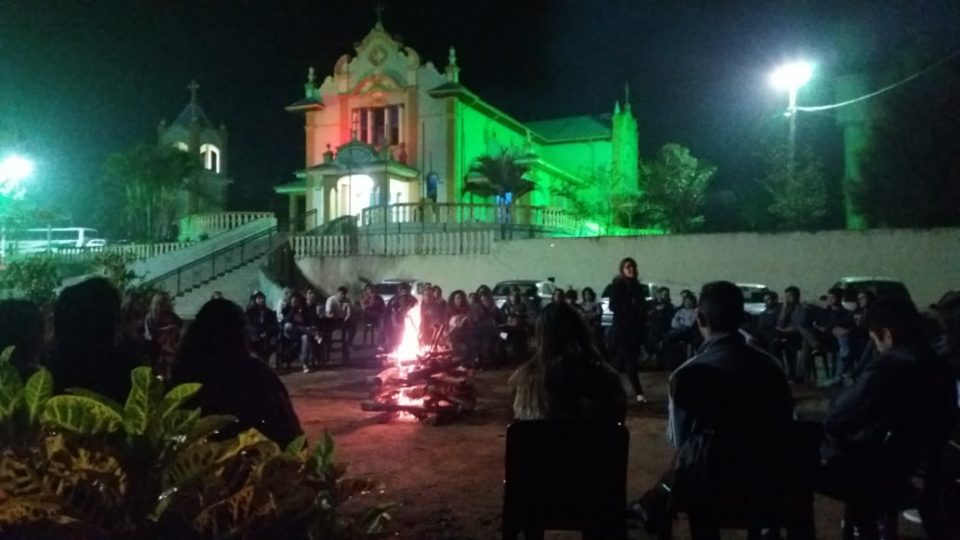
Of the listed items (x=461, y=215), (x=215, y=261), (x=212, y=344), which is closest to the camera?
(x=212, y=344)

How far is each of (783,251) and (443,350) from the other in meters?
13.9

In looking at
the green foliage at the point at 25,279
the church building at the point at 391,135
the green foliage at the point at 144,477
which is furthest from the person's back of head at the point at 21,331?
the church building at the point at 391,135

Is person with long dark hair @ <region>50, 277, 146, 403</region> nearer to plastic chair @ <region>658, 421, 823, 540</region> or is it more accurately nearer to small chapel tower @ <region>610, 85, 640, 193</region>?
plastic chair @ <region>658, 421, 823, 540</region>

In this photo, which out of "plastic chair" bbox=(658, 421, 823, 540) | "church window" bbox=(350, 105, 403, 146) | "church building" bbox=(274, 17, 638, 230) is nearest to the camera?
"plastic chair" bbox=(658, 421, 823, 540)

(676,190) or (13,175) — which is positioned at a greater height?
(676,190)

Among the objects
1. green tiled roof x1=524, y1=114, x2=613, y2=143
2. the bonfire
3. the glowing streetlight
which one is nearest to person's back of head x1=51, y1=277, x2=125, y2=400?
the bonfire

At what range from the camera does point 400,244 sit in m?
26.0

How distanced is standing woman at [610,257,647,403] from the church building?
22693 millimetres

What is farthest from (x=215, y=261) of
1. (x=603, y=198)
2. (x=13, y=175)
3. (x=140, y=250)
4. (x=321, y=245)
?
(x=603, y=198)

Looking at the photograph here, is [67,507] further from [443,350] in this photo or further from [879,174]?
[879,174]

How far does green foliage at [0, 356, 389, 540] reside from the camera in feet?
6.76

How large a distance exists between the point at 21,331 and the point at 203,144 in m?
43.7

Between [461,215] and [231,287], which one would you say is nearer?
[231,287]

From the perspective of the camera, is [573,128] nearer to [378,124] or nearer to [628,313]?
[378,124]
